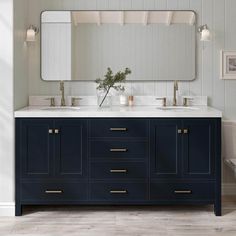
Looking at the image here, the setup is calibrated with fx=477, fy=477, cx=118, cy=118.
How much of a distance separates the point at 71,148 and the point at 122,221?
72 centimetres

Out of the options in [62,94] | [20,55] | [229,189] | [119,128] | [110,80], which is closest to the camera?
[119,128]

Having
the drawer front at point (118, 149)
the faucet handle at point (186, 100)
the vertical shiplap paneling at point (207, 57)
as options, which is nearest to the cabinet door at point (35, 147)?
the drawer front at point (118, 149)

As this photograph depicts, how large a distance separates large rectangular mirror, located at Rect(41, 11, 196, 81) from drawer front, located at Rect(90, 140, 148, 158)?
884mm

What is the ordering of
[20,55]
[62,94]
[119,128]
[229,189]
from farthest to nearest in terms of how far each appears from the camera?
[229,189]
[62,94]
[20,55]
[119,128]

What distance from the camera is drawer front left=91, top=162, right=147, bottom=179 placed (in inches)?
154

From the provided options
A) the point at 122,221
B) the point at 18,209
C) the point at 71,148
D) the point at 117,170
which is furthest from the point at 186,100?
the point at 18,209

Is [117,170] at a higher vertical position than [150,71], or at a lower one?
lower

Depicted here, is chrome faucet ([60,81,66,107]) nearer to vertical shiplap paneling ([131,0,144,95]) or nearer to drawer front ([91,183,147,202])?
vertical shiplap paneling ([131,0,144,95])

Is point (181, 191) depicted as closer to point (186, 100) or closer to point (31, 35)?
point (186, 100)

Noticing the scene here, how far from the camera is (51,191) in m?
3.91

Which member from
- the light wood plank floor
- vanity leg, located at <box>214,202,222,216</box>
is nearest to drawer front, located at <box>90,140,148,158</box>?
the light wood plank floor

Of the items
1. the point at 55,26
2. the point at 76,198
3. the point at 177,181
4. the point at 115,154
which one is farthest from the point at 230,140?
the point at 55,26

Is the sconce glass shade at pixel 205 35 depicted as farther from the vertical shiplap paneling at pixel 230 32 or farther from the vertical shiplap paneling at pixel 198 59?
the vertical shiplap paneling at pixel 230 32

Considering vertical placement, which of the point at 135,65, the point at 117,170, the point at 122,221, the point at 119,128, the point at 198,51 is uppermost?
the point at 198,51
